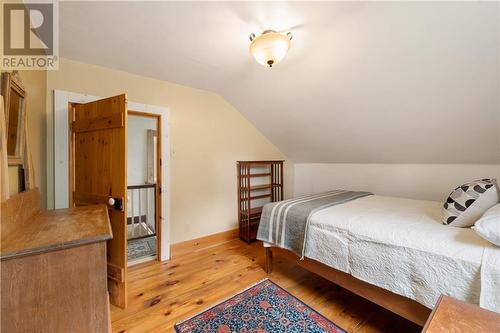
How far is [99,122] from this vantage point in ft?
6.03

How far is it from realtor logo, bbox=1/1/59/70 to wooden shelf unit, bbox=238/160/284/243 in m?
2.46

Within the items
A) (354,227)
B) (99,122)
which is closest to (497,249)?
(354,227)

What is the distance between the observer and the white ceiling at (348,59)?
4.85 ft

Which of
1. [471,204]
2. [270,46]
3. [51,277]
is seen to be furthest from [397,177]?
[51,277]

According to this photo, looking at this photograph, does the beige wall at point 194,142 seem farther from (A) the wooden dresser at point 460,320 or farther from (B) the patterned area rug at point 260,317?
(A) the wooden dresser at point 460,320

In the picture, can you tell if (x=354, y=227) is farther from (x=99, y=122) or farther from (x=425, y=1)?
(x=99, y=122)

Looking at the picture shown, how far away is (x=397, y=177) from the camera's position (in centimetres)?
300

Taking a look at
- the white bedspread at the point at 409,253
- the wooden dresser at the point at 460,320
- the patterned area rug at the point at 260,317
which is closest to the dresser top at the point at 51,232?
the patterned area rug at the point at 260,317

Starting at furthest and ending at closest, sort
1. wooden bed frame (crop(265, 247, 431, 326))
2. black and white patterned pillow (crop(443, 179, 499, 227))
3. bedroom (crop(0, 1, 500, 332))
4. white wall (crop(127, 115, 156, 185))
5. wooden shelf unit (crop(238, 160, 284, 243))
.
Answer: white wall (crop(127, 115, 156, 185))
wooden shelf unit (crop(238, 160, 284, 243))
black and white patterned pillow (crop(443, 179, 499, 227))
wooden bed frame (crop(265, 247, 431, 326))
bedroom (crop(0, 1, 500, 332))

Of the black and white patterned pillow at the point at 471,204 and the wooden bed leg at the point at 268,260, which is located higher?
the black and white patterned pillow at the point at 471,204

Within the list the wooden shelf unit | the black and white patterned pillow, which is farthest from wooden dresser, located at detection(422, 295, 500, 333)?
the wooden shelf unit

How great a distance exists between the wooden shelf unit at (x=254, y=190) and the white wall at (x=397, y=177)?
0.68 metres

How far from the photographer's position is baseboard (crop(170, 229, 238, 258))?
9.13 feet

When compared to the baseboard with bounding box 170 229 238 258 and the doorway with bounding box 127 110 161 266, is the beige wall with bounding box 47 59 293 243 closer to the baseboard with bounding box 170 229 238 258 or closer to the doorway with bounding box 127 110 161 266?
the baseboard with bounding box 170 229 238 258
